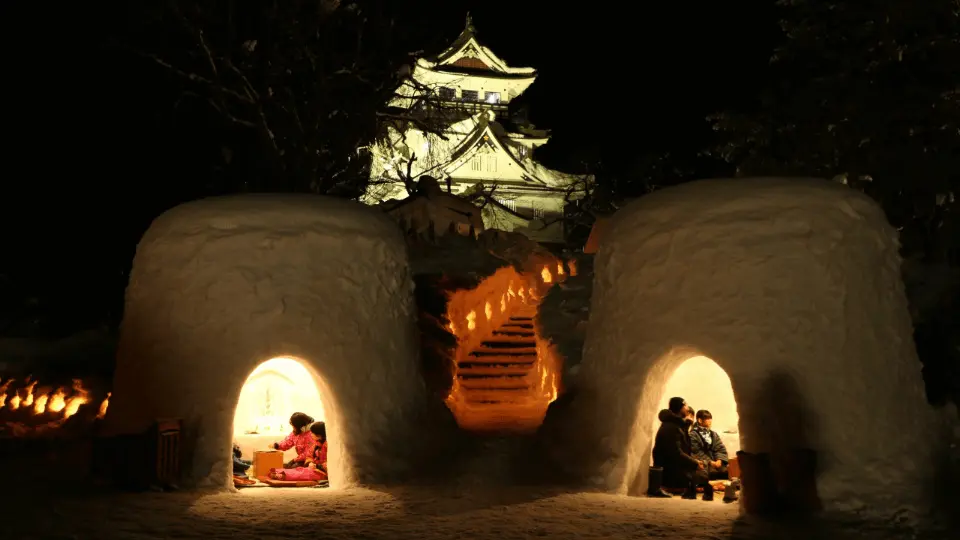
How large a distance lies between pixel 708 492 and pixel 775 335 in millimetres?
1703

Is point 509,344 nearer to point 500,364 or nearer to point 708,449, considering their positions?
point 500,364

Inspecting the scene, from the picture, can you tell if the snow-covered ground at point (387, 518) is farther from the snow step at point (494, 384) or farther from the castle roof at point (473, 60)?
the castle roof at point (473, 60)

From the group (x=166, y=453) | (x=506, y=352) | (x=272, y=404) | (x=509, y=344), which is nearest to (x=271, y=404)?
(x=272, y=404)

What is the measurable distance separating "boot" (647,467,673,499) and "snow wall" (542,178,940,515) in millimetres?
247

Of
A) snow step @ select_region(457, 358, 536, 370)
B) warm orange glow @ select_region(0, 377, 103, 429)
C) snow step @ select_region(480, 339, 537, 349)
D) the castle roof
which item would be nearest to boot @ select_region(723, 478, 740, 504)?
snow step @ select_region(457, 358, 536, 370)

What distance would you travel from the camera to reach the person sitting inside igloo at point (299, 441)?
1014 centimetres

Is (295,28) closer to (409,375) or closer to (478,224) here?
(478,224)

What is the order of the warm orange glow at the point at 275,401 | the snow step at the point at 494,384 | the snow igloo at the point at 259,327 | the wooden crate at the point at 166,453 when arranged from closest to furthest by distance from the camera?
1. the wooden crate at the point at 166,453
2. the snow igloo at the point at 259,327
3. the warm orange glow at the point at 275,401
4. the snow step at the point at 494,384

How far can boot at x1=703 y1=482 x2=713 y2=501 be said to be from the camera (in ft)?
28.9

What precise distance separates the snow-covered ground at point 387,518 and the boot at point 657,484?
1.05 ft

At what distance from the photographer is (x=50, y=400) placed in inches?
578

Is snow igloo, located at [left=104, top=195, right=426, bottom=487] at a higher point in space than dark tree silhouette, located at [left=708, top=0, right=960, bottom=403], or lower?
lower

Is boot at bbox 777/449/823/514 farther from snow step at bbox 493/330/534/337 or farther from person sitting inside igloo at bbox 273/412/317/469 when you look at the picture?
snow step at bbox 493/330/534/337

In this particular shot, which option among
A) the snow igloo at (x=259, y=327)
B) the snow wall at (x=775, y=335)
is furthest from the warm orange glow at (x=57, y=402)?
the snow wall at (x=775, y=335)
